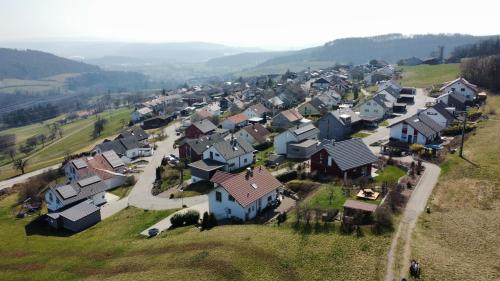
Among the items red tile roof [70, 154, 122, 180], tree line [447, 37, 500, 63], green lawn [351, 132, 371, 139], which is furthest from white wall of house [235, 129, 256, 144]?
tree line [447, 37, 500, 63]

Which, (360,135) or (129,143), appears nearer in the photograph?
(360,135)

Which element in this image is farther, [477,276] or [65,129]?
[65,129]

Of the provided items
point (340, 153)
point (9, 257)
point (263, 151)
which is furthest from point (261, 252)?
point (263, 151)

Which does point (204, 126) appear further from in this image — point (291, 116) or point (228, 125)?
point (291, 116)

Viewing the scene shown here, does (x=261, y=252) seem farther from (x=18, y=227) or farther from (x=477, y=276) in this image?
(x=18, y=227)

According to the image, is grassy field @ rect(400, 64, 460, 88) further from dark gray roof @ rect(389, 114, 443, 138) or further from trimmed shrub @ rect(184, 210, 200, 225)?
trimmed shrub @ rect(184, 210, 200, 225)

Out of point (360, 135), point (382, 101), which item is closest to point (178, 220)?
point (360, 135)

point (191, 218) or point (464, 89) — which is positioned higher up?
point (464, 89)
